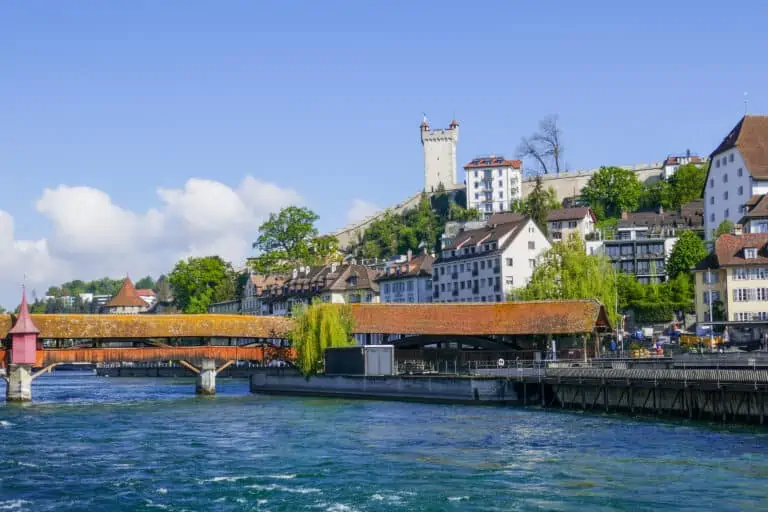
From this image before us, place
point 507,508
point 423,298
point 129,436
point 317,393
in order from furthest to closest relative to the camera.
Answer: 1. point 423,298
2. point 317,393
3. point 129,436
4. point 507,508

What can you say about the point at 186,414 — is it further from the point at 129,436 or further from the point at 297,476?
the point at 297,476

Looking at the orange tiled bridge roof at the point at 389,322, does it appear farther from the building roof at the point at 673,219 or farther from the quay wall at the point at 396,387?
the building roof at the point at 673,219

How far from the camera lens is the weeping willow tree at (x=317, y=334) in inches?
2532

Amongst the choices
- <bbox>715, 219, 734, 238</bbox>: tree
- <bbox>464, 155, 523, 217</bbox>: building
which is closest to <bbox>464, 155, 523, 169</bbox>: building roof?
<bbox>464, 155, 523, 217</bbox>: building

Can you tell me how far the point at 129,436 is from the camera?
1572 inches

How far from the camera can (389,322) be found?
67.7m

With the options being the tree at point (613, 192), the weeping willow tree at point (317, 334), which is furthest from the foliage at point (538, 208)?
the weeping willow tree at point (317, 334)

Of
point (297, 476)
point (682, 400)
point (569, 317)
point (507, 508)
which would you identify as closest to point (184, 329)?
point (569, 317)

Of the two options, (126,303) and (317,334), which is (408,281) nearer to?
(317,334)

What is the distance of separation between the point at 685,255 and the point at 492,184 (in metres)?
48.1

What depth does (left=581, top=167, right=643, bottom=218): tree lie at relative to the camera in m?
118

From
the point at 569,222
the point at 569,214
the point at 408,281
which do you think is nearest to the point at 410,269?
the point at 408,281

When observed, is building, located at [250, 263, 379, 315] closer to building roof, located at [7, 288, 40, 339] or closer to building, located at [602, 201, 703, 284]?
building, located at [602, 201, 703, 284]

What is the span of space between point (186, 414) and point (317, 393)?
1409 cm
